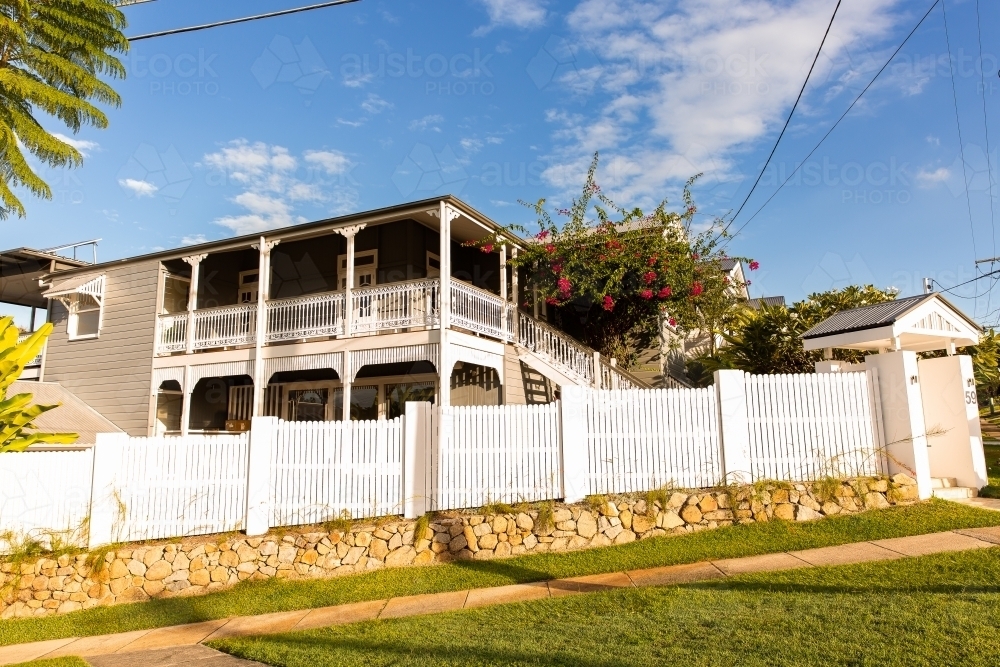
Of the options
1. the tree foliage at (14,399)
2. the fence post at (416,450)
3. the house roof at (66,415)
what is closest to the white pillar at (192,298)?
the house roof at (66,415)

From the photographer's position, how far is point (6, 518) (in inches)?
331

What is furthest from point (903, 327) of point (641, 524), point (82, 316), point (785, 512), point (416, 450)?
point (82, 316)

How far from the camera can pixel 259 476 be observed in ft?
28.7

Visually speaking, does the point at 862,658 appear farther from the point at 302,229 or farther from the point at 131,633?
the point at 302,229

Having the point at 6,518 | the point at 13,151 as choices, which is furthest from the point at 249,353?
the point at 6,518

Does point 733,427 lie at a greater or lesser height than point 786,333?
lesser

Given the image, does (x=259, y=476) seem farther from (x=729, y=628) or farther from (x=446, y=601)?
(x=729, y=628)

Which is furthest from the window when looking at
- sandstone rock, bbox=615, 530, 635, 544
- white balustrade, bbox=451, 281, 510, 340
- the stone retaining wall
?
sandstone rock, bbox=615, 530, 635, 544

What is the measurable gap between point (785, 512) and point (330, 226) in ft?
34.0

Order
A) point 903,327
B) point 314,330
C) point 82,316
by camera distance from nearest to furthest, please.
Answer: point 903,327
point 314,330
point 82,316

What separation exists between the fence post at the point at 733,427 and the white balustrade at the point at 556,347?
635cm

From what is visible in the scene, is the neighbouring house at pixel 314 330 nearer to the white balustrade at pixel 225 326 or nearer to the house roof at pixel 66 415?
the white balustrade at pixel 225 326

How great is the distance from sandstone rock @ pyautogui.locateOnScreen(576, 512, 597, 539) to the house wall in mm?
12478

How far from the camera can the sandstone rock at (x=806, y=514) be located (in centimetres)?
836
